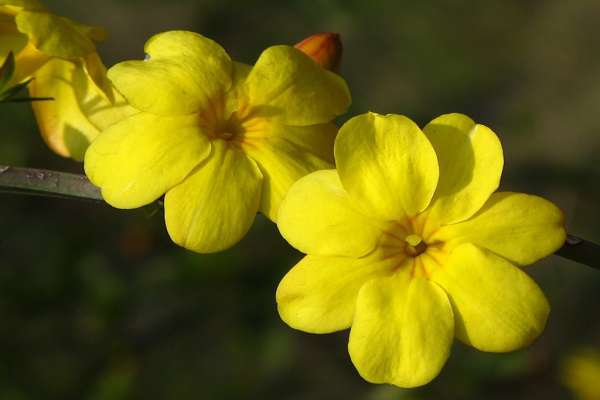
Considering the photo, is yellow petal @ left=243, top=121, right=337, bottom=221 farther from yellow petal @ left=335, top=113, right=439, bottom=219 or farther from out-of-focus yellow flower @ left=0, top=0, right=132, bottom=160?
out-of-focus yellow flower @ left=0, top=0, right=132, bottom=160

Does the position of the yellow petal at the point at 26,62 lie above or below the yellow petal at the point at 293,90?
below

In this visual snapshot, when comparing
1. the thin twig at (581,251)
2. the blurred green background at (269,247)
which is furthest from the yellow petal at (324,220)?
the blurred green background at (269,247)

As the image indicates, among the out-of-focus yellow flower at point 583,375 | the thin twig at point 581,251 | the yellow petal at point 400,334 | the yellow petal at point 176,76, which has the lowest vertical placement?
the out-of-focus yellow flower at point 583,375

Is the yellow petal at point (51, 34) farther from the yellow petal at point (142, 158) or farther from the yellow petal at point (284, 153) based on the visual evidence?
the yellow petal at point (284, 153)

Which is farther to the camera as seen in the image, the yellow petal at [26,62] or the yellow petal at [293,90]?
the yellow petal at [26,62]

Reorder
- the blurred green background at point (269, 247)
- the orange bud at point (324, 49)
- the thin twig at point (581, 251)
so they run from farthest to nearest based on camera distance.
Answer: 1. the blurred green background at point (269, 247)
2. the orange bud at point (324, 49)
3. the thin twig at point (581, 251)

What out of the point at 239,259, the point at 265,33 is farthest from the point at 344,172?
the point at 265,33
